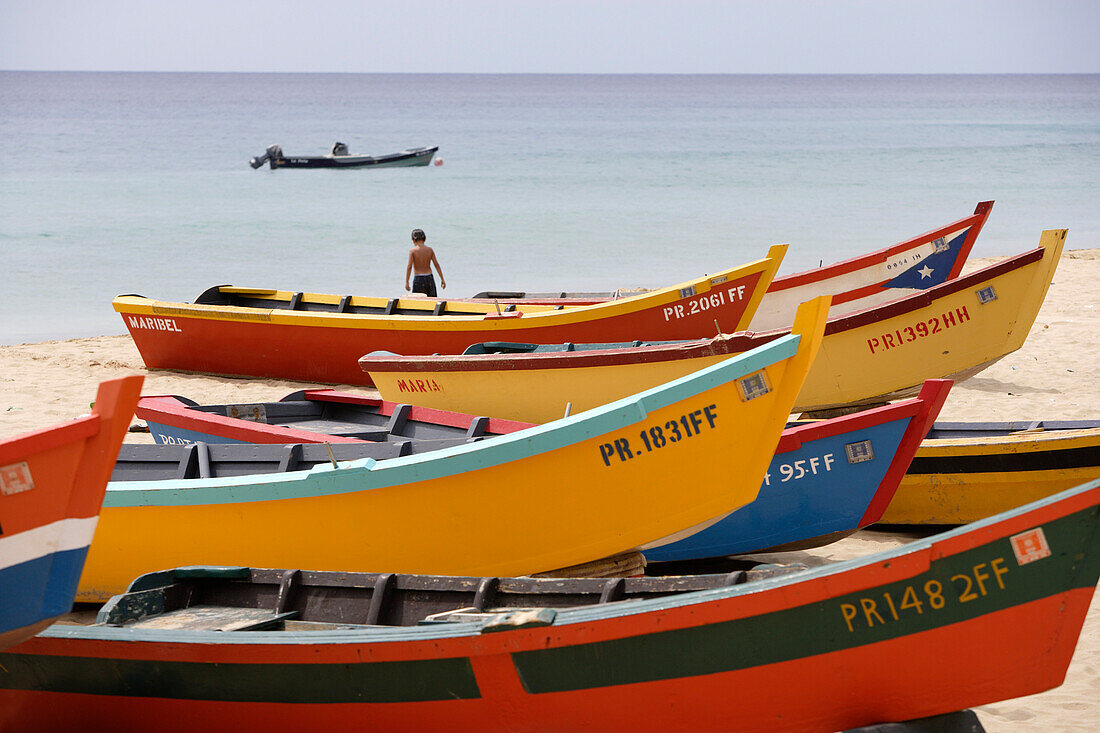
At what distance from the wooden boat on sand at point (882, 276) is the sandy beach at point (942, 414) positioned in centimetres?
127

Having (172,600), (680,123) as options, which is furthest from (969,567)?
(680,123)

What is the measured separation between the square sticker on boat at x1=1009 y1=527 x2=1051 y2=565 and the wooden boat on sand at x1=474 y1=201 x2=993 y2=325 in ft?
24.1

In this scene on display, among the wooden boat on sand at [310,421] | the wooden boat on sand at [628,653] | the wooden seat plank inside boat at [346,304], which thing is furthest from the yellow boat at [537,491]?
the wooden seat plank inside boat at [346,304]

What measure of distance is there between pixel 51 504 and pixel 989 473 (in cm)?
567

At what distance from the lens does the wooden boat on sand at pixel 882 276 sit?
10.5m

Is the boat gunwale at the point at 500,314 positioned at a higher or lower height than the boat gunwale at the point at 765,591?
higher

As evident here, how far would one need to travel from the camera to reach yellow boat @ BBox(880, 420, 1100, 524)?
6.75m

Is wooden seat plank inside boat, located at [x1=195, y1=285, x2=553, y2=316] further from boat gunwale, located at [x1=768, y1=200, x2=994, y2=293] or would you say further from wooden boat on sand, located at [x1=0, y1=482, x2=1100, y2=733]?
wooden boat on sand, located at [x1=0, y1=482, x2=1100, y2=733]

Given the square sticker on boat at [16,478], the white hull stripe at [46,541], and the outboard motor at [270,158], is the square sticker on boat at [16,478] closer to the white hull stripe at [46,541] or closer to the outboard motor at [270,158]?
the white hull stripe at [46,541]

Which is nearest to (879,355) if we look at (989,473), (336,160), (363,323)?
(989,473)

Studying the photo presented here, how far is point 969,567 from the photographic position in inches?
142

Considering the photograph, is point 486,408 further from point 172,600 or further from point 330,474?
point 172,600

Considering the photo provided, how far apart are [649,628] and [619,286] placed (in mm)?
18306

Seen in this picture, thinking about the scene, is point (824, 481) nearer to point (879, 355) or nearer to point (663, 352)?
point (663, 352)
